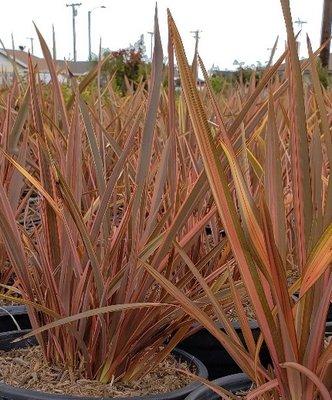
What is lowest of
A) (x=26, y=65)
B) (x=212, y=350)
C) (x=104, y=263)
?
(x=212, y=350)

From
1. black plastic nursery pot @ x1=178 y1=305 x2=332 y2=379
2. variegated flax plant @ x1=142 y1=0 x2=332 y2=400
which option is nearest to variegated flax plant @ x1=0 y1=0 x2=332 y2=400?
variegated flax plant @ x1=142 y1=0 x2=332 y2=400

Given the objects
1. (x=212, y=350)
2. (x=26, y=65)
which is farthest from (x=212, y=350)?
(x=26, y=65)

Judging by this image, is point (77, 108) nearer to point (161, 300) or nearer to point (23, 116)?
point (23, 116)

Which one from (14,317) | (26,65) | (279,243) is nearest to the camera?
(279,243)

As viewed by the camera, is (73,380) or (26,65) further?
(26,65)

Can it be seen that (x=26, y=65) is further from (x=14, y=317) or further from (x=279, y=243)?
(x=279, y=243)

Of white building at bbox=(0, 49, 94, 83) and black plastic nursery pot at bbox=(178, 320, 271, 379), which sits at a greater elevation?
white building at bbox=(0, 49, 94, 83)

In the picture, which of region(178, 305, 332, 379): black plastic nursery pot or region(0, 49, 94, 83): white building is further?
region(0, 49, 94, 83): white building

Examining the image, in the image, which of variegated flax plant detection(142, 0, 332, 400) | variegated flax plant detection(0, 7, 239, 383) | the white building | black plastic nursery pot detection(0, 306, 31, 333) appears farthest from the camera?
the white building

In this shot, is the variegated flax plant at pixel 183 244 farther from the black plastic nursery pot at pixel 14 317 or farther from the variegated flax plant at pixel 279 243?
the black plastic nursery pot at pixel 14 317

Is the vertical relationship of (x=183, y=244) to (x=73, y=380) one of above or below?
above

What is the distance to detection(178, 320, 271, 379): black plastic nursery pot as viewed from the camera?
4.13 ft

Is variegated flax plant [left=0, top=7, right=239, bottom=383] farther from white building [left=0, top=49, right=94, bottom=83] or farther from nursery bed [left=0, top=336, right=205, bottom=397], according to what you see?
white building [left=0, top=49, right=94, bottom=83]

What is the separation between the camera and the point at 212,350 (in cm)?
128
